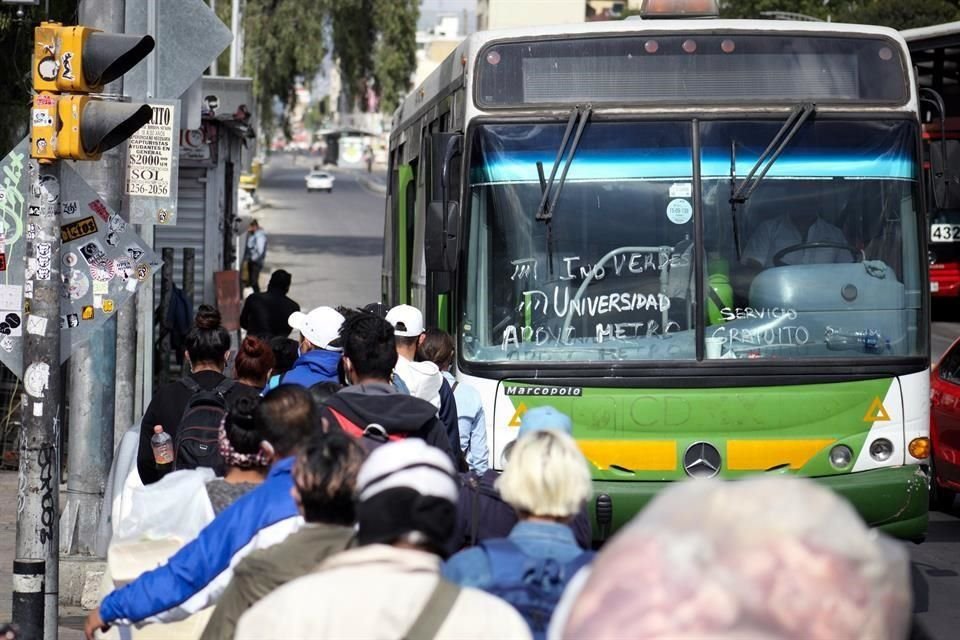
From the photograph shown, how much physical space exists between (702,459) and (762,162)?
62.0 inches

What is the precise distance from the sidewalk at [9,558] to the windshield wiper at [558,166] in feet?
10.3

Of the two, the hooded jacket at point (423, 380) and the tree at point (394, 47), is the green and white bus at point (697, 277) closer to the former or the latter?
the hooded jacket at point (423, 380)

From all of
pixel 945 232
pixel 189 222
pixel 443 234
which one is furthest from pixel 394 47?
pixel 443 234

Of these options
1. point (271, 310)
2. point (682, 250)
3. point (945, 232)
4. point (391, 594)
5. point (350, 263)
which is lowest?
point (391, 594)

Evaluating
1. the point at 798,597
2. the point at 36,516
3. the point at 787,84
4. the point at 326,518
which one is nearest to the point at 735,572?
the point at 798,597

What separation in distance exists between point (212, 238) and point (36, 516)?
557 inches

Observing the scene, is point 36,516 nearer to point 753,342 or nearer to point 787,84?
point 753,342

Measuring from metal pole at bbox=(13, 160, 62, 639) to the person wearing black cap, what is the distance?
7.82m

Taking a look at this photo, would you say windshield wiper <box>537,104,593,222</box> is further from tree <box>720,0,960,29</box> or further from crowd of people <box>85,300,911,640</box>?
tree <box>720,0,960,29</box>

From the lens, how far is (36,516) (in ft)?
21.3

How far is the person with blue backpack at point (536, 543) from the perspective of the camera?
3625 mm

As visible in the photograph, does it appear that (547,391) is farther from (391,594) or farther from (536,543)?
(391,594)

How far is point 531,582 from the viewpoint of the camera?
11.9ft

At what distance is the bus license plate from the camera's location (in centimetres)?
2653
